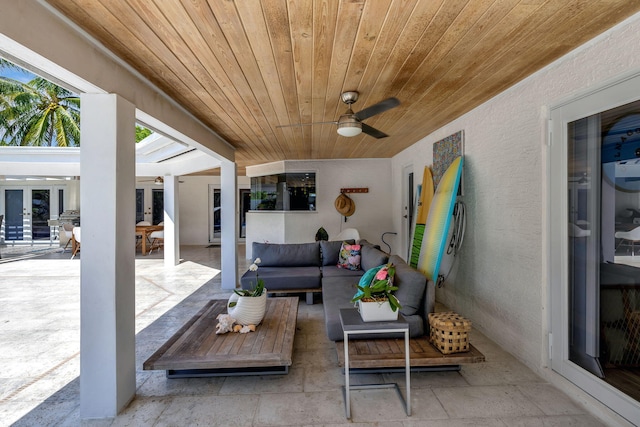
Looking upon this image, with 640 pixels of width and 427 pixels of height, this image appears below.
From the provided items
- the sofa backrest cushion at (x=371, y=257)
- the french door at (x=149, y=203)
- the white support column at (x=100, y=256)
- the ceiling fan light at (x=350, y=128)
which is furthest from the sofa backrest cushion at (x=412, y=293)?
the french door at (x=149, y=203)

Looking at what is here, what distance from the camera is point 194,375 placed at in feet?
8.25

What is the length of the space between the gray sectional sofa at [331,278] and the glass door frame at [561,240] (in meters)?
0.90

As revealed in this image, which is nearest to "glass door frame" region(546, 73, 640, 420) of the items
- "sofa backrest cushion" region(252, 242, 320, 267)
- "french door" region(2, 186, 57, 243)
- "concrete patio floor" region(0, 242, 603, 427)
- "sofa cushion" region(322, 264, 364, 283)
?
"concrete patio floor" region(0, 242, 603, 427)

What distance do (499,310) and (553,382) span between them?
74cm

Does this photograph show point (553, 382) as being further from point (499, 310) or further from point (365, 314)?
point (365, 314)

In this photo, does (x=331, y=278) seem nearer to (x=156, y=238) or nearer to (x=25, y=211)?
(x=156, y=238)

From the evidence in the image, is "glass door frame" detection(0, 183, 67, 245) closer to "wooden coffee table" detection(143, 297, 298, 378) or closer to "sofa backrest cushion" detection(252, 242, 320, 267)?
"sofa backrest cushion" detection(252, 242, 320, 267)

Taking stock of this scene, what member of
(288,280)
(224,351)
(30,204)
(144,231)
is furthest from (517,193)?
(30,204)

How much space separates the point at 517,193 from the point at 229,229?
421 cm

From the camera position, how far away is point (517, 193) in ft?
9.05

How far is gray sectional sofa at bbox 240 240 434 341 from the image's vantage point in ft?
8.93

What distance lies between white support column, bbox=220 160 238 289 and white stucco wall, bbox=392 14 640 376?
356 centimetres

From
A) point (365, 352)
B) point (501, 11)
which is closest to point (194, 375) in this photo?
point (365, 352)

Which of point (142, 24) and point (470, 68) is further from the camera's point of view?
point (470, 68)
